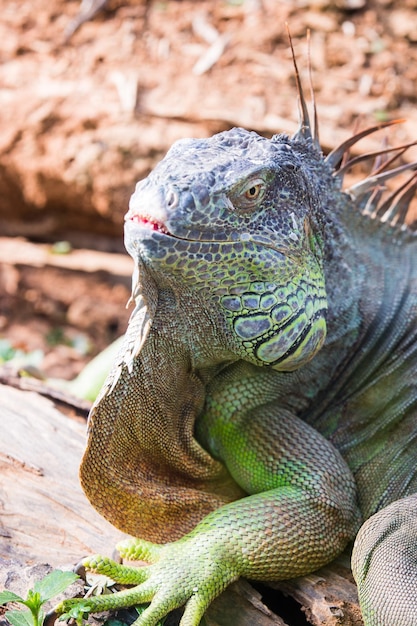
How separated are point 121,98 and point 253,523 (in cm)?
618

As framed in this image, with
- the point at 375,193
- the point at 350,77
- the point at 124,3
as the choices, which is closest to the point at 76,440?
the point at 375,193

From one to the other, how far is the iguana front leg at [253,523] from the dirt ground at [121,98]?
473 centimetres

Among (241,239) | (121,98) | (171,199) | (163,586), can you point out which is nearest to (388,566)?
(163,586)

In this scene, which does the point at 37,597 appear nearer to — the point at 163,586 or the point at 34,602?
the point at 34,602

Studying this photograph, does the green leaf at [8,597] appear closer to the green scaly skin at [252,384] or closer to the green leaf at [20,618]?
the green leaf at [20,618]

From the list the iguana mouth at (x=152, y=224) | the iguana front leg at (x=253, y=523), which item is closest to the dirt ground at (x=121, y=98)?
the iguana front leg at (x=253, y=523)

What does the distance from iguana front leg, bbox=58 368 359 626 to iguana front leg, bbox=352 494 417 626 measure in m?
0.22

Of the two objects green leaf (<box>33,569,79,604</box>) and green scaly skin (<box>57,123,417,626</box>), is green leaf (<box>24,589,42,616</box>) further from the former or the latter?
green scaly skin (<box>57,123,417,626</box>)

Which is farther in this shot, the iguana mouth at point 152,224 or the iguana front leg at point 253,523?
the iguana front leg at point 253,523

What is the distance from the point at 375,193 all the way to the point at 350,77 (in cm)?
512

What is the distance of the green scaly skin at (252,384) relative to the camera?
3.15 m

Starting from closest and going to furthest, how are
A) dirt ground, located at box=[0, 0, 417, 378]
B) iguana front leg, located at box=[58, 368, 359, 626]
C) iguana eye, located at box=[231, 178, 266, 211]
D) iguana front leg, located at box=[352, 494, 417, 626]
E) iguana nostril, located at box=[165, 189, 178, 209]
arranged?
iguana nostril, located at box=[165, 189, 178, 209], iguana eye, located at box=[231, 178, 266, 211], iguana front leg, located at box=[352, 494, 417, 626], iguana front leg, located at box=[58, 368, 359, 626], dirt ground, located at box=[0, 0, 417, 378]

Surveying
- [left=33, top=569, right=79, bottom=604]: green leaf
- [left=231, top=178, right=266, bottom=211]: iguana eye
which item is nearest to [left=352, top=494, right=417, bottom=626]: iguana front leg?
[left=33, top=569, right=79, bottom=604]: green leaf

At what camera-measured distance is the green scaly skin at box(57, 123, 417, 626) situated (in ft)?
10.3
